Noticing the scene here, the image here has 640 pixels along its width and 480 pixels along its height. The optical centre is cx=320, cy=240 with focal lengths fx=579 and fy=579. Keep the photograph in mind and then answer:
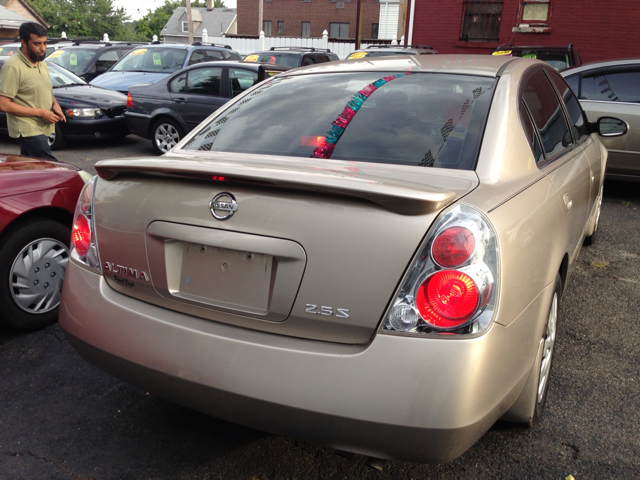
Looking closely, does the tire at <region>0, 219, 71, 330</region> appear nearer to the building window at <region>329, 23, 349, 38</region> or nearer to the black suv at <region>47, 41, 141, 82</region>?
the black suv at <region>47, 41, 141, 82</region>

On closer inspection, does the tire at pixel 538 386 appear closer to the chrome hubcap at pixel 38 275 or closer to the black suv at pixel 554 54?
the chrome hubcap at pixel 38 275

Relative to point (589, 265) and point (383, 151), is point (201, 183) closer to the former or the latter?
point (383, 151)

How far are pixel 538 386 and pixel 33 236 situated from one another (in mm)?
2870

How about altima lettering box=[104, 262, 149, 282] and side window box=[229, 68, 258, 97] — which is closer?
altima lettering box=[104, 262, 149, 282]

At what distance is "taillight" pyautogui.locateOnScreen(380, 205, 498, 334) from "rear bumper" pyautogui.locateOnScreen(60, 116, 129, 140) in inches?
355

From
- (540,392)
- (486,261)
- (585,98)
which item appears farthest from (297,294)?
(585,98)

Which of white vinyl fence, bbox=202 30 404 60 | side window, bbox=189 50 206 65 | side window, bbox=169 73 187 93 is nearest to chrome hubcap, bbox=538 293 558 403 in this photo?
side window, bbox=169 73 187 93

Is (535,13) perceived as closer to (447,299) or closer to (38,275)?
(38,275)

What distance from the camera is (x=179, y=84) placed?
31.2ft

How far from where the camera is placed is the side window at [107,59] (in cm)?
1447

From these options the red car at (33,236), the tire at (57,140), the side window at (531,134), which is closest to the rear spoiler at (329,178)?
the side window at (531,134)

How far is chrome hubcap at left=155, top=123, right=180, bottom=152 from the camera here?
9.47 m

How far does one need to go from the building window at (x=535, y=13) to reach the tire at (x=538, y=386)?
18328mm

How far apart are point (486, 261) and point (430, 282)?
194 mm
